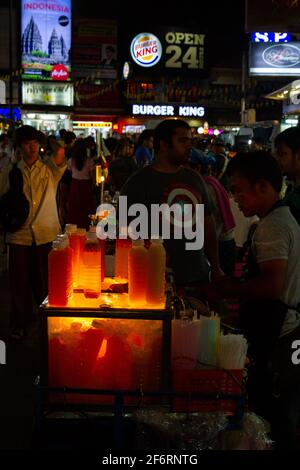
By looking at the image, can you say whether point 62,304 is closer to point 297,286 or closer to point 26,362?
point 297,286

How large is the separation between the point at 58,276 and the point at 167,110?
35306 mm

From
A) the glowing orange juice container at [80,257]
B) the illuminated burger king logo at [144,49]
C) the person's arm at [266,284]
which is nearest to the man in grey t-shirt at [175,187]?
the glowing orange juice container at [80,257]

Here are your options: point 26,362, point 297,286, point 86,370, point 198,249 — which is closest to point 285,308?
point 297,286

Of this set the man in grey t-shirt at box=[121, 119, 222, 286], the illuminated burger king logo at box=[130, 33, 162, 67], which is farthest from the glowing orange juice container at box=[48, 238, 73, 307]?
the illuminated burger king logo at box=[130, 33, 162, 67]

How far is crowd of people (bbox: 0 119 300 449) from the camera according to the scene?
301cm

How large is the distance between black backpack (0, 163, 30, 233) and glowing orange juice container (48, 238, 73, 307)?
3.42 meters

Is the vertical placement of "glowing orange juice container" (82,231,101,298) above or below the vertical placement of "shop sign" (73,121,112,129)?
below

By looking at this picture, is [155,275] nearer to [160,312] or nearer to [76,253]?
[160,312]

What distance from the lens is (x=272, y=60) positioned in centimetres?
1820

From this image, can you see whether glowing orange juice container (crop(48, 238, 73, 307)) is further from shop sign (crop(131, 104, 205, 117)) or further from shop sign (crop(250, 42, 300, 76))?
shop sign (crop(131, 104, 205, 117))

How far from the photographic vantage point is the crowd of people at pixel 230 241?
3012 millimetres

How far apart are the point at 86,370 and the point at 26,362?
310 cm

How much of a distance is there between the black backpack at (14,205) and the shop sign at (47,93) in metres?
27.2

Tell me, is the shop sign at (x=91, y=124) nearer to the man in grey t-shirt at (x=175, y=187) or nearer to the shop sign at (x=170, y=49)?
the shop sign at (x=170, y=49)
